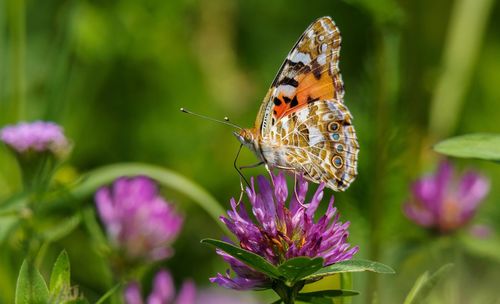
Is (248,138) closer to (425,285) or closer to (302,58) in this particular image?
(302,58)

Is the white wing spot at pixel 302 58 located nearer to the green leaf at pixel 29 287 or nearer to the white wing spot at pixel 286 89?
the white wing spot at pixel 286 89

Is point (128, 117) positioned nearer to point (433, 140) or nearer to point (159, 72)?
point (159, 72)

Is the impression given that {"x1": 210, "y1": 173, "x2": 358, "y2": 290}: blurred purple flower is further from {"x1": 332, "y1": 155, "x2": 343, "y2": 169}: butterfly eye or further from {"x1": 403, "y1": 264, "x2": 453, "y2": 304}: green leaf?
{"x1": 332, "y1": 155, "x2": 343, "y2": 169}: butterfly eye

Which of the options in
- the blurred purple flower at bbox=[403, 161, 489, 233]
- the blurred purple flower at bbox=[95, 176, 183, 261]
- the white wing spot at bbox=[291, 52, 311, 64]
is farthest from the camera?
the blurred purple flower at bbox=[403, 161, 489, 233]

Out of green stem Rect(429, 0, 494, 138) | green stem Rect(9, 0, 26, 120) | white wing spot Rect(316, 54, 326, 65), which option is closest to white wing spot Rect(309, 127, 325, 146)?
white wing spot Rect(316, 54, 326, 65)

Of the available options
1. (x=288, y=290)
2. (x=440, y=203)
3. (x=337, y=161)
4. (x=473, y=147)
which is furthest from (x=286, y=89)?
(x=440, y=203)

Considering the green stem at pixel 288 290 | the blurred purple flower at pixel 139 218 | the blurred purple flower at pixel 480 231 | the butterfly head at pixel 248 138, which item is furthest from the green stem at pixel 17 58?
the green stem at pixel 288 290
